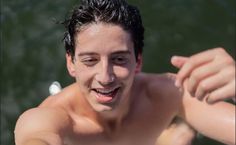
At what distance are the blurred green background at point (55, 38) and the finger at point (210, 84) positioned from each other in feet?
10.9

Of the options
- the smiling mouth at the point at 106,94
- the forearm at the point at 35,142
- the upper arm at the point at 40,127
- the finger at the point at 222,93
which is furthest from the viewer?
the smiling mouth at the point at 106,94

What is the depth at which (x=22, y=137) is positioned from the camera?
7.70ft

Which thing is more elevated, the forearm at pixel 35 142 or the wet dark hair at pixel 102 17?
the wet dark hair at pixel 102 17

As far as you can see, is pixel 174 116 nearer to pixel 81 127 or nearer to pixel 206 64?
pixel 81 127

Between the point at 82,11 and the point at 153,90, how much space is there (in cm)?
70

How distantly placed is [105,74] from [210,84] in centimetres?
76

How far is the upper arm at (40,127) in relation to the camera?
2294mm

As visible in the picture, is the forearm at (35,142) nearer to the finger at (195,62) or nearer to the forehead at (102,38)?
the forehead at (102,38)

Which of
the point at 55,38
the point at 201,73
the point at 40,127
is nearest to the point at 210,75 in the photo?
the point at 201,73

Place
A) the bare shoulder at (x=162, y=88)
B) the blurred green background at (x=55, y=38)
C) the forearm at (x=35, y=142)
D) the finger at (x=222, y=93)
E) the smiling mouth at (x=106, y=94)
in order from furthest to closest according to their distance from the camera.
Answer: the blurred green background at (x=55, y=38) < the bare shoulder at (x=162, y=88) < the smiling mouth at (x=106, y=94) < the forearm at (x=35, y=142) < the finger at (x=222, y=93)

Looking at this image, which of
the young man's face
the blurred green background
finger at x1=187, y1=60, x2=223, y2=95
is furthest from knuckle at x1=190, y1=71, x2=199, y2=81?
the blurred green background

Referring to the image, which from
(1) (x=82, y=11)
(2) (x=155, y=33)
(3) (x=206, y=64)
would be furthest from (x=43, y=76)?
(3) (x=206, y=64)

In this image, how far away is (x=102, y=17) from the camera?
242 centimetres

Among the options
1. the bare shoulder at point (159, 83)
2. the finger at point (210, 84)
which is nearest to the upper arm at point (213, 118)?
the bare shoulder at point (159, 83)
